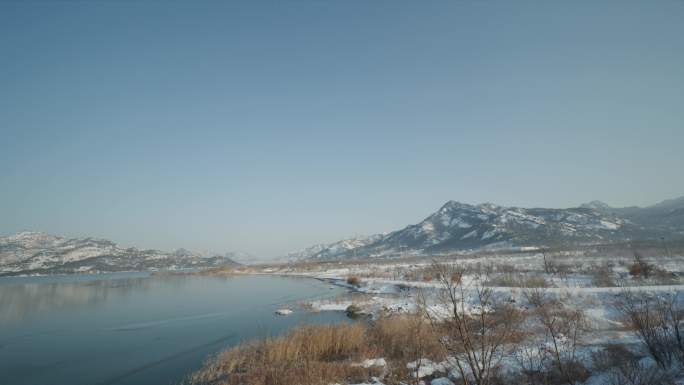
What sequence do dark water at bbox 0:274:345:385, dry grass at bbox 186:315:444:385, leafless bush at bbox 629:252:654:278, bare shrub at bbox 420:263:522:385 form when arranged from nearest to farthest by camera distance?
bare shrub at bbox 420:263:522:385
dry grass at bbox 186:315:444:385
dark water at bbox 0:274:345:385
leafless bush at bbox 629:252:654:278

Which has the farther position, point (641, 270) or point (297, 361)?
point (641, 270)

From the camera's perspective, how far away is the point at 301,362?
513 inches

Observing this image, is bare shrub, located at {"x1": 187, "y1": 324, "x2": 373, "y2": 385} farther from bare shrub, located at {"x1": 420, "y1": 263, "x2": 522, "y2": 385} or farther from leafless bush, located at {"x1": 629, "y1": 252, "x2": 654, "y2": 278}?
leafless bush, located at {"x1": 629, "y1": 252, "x2": 654, "y2": 278}

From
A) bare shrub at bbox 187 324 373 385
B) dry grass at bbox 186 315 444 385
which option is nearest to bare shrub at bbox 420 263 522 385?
dry grass at bbox 186 315 444 385

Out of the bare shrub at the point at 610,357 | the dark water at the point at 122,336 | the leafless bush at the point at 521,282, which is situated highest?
the bare shrub at the point at 610,357

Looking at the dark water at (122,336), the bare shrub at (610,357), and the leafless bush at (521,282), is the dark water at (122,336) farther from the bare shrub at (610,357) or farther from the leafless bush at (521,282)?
the leafless bush at (521,282)

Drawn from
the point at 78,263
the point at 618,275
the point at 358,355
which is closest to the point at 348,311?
the point at 358,355

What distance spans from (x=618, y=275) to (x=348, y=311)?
28.6 metres

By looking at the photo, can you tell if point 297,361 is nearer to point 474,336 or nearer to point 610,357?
point 474,336

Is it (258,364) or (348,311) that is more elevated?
(258,364)

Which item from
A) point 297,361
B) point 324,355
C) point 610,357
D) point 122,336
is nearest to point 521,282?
point 610,357

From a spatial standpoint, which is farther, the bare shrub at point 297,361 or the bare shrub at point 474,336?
the bare shrub at point 297,361

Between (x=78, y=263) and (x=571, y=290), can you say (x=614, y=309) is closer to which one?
(x=571, y=290)

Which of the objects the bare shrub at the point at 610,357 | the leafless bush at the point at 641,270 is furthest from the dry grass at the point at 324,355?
the leafless bush at the point at 641,270
